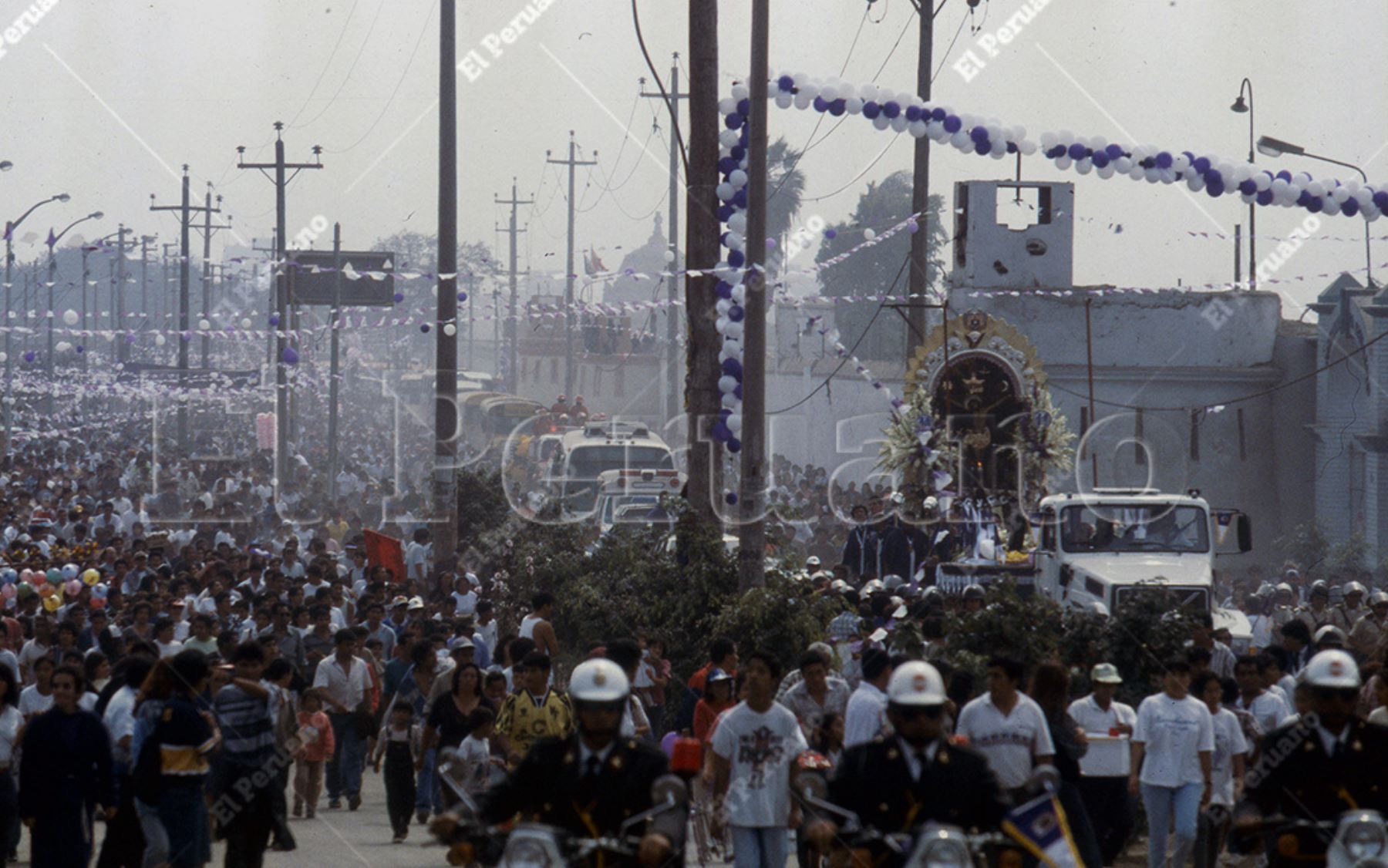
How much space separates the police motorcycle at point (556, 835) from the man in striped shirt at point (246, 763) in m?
3.32

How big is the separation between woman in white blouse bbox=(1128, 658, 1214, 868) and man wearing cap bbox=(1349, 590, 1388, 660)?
4.90 m

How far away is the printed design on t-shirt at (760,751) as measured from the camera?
906 cm

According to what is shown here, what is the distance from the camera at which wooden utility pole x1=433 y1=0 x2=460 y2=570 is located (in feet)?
77.8

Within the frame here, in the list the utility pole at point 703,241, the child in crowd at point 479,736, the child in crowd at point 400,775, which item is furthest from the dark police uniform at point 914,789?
the utility pole at point 703,241

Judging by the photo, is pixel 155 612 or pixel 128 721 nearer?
pixel 128 721

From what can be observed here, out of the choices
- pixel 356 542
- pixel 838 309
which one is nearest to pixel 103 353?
pixel 838 309

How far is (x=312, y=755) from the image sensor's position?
13758 millimetres

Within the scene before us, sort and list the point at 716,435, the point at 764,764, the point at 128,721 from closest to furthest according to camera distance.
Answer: the point at 764,764, the point at 128,721, the point at 716,435

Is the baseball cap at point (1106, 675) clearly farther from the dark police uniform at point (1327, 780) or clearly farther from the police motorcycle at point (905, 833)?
the police motorcycle at point (905, 833)

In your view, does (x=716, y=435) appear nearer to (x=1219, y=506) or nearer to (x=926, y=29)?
(x=926, y=29)

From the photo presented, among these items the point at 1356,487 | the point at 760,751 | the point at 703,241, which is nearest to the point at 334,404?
the point at 1356,487

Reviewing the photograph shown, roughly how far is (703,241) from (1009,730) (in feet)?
32.5

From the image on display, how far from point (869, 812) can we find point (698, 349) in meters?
11.7

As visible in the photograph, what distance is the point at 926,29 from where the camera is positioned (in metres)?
29.8
